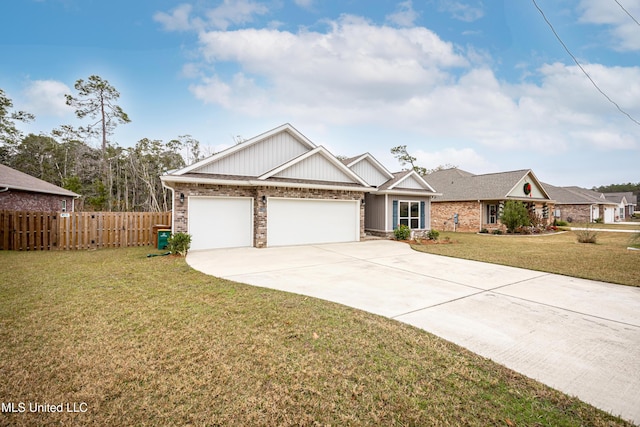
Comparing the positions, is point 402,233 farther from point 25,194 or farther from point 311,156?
point 25,194

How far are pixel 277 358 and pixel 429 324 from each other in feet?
7.49

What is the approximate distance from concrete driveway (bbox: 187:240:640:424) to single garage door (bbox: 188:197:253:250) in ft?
6.65

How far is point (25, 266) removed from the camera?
24.8ft

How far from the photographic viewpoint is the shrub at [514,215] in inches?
770

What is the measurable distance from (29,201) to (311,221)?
15649 millimetres

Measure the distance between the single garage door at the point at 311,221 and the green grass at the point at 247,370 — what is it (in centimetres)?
756

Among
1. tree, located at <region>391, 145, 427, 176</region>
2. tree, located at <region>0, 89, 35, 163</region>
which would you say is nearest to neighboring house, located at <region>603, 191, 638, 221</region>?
tree, located at <region>391, 145, 427, 176</region>

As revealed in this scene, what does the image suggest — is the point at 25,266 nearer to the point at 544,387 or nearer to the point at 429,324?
the point at 429,324

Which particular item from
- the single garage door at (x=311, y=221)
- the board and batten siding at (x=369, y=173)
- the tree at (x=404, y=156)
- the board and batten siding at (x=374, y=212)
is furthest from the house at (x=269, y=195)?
the tree at (x=404, y=156)

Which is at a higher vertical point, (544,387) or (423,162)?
(423,162)

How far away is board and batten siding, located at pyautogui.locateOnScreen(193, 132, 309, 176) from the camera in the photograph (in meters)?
11.9

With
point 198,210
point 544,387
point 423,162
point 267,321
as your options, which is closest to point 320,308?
point 267,321

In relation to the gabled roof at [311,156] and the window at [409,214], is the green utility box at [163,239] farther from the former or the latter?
the window at [409,214]

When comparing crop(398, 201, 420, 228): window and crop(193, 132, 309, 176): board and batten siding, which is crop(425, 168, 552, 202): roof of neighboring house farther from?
crop(193, 132, 309, 176): board and batten siding
